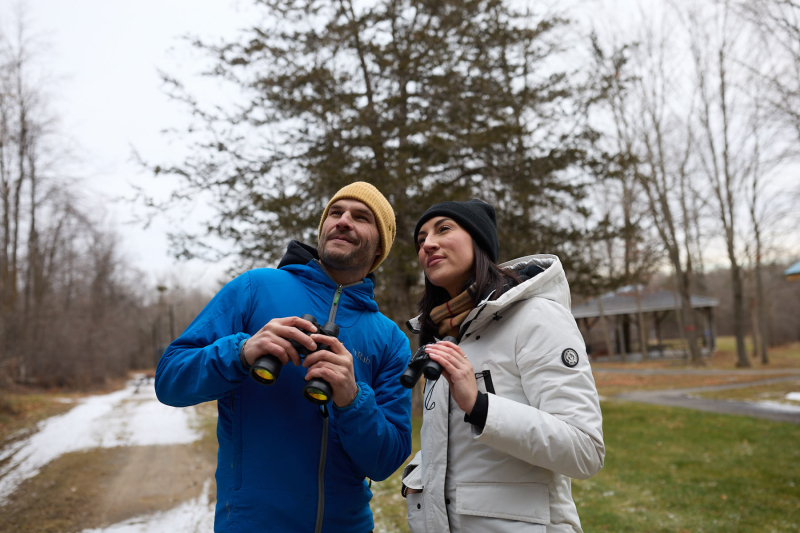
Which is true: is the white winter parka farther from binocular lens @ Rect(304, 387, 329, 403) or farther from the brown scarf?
binocular lens @ Rect(304, 387, 329, 403)

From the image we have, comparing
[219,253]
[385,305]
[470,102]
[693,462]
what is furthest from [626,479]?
[219,253]

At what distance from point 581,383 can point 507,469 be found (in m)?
0.40

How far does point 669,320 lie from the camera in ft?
175

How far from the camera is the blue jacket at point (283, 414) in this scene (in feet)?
6.70

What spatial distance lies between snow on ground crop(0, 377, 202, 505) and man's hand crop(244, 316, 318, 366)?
320 inches

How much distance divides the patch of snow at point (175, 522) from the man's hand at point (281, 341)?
5.53 metres

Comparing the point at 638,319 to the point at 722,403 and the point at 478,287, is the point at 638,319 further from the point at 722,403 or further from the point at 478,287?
the point at 478,287

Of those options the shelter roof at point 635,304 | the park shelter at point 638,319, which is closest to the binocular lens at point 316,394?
the park shelter at point 638,319

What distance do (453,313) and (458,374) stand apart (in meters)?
0.50

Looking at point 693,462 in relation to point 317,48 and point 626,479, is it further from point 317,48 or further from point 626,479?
point 317,48

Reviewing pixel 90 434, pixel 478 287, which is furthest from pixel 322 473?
pixel 90 434

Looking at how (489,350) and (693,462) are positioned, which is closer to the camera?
(489,350)

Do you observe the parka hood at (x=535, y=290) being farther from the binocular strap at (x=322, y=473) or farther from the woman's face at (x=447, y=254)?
the binocular strap at (x=322, y=473)

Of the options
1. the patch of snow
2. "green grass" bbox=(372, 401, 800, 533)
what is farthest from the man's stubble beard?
the patch of snow
